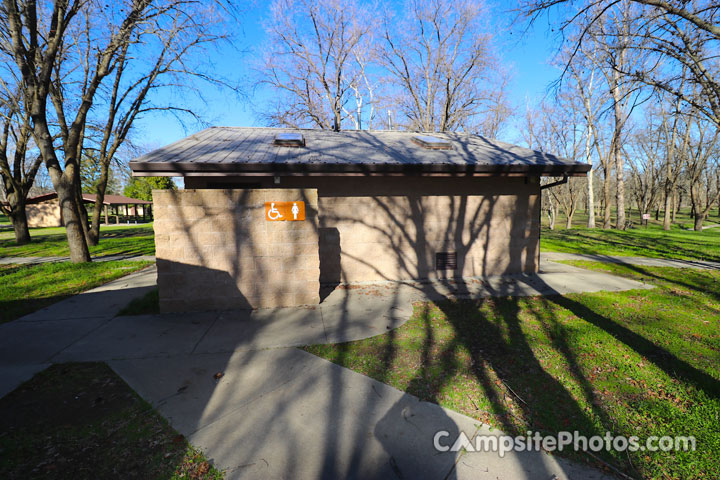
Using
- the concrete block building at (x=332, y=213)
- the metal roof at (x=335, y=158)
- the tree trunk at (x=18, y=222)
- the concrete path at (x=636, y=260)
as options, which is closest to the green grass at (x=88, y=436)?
the concrete block building at (x=332, y=213)

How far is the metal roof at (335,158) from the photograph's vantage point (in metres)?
5.88

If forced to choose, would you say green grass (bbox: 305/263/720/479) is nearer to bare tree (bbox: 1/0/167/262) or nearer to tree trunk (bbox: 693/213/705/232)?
bare tree (bbox: 1/0/167/262)

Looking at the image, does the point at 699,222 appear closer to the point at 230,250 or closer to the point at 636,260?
the point at 636,260

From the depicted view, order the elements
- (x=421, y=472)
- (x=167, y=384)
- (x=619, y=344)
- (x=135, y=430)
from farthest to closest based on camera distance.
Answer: (x=619, y=344) < (x=167, y=384) < (x=135, y=430) < (x=421, y=472)

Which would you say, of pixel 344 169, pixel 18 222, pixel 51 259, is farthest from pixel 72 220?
pixel 18 222

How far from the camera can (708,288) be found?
21.6 feet

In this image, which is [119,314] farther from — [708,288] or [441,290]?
[708,288]

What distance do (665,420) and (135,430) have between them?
4.28m

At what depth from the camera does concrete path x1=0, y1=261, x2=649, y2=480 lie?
2279 millimetres

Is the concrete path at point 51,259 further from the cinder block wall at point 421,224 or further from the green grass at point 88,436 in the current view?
the green grass at point 88,436

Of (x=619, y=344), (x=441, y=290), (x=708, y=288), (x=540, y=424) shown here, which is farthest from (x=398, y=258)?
(x=708, y=288)

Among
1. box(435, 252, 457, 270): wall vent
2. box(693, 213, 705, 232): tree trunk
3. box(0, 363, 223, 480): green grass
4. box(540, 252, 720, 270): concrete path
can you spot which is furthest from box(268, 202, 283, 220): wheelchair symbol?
box(693, 213, 705, 232): tree trunk

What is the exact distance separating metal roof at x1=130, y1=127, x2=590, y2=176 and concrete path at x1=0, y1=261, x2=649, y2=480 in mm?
2526

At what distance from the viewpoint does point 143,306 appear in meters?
5.69
